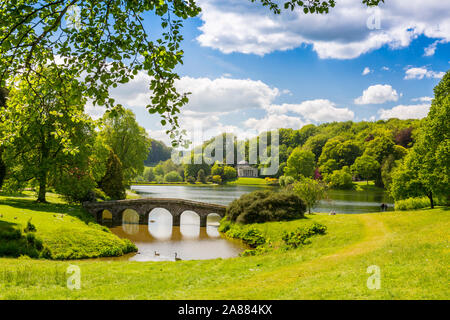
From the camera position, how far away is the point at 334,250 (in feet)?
58.0

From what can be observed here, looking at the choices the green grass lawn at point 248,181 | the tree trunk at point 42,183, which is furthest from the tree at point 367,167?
the tree trunk at point 42,183

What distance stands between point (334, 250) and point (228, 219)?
2160 cm

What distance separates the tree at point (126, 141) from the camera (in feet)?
177

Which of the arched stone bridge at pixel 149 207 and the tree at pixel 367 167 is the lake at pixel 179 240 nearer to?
the arched stone bridge at pixel 149 207

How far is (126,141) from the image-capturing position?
54.9 meters

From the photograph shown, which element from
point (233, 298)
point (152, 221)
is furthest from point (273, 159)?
point (233, 298)

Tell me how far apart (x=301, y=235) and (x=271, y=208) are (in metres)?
9.58

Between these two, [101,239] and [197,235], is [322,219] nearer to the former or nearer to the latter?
[197,235]

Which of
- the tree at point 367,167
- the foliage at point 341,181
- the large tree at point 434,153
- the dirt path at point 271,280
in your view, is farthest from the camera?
the tree at point 367,167

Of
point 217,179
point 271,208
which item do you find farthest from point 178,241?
point 217,179

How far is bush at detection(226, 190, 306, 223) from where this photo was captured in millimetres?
33750

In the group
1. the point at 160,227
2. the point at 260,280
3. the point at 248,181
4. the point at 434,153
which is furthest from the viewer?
the point at 248,181

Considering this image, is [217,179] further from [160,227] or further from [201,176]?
[160,227]

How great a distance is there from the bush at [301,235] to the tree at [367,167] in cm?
6629
